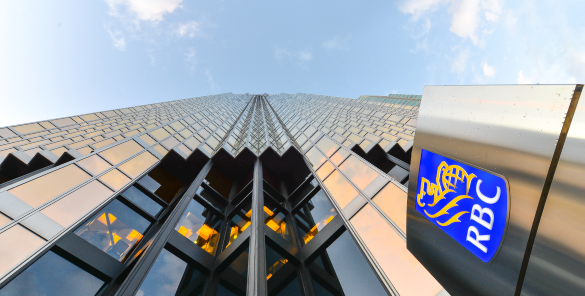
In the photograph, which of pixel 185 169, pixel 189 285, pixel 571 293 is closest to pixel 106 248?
pixel 189 285

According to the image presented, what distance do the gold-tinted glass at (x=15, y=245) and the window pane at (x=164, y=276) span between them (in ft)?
10.5

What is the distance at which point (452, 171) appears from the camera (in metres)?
4.89

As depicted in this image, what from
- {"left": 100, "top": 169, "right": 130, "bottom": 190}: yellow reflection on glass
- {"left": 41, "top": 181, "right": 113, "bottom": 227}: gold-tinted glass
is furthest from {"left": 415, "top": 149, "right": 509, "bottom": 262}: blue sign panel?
{"left": 100, "top": 169, "right": 130, "bottom": 190}: yellow reflection on glass

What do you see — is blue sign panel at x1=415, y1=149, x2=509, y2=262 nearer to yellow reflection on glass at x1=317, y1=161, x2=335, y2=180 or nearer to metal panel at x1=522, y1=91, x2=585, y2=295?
metal panel at x1=522, y1=91, x2=585, y2=295

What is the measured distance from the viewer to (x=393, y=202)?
834 cm

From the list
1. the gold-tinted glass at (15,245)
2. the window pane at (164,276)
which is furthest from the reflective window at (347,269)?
the gold-tinted glass at (15,245)

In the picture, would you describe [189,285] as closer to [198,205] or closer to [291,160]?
[198,205]

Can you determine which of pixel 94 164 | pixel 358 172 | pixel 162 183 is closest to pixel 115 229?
pixel 94 164

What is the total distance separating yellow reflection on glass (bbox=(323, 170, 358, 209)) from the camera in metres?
10.6

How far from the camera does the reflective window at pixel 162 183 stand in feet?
42.7

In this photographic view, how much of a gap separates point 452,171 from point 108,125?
98.8 feet

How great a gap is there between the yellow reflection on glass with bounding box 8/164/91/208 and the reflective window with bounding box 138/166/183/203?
2691mm

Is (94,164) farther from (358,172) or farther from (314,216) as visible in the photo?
(358,172)

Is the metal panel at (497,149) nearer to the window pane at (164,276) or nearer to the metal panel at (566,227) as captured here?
the metal panel at (566,227)
